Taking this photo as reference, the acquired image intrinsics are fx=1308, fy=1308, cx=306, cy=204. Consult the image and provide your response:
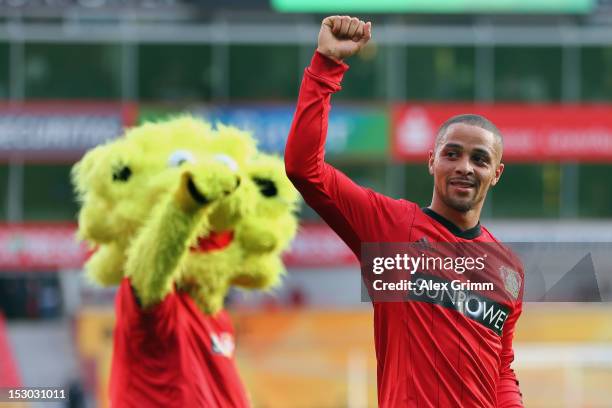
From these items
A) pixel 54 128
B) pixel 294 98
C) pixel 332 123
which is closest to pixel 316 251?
pixel 332 123

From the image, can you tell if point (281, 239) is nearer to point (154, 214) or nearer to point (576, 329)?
A: point (154, 214)

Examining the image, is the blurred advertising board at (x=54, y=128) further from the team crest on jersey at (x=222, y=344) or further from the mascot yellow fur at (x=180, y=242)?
the team crest on jersey at (x=222, y=344)

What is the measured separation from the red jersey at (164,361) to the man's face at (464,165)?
5.02 ft

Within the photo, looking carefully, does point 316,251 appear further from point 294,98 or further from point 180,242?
point 180,242

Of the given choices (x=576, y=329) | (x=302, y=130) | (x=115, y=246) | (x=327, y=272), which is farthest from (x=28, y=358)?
(x=302, y=130)

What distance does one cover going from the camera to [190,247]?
5.00m

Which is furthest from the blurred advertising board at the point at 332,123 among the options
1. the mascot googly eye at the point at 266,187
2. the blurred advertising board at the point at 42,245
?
the mascot googly eye at the point at 266,187

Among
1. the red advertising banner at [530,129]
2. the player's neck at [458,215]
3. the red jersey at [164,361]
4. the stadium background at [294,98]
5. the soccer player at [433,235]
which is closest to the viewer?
the soccer player at [433,235]

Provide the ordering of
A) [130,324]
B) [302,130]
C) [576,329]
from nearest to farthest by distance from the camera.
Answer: [302,130]
[130,324]
[576,329]

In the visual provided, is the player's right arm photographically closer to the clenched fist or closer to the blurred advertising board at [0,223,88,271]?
the clenched fist

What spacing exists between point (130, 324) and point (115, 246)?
65cm

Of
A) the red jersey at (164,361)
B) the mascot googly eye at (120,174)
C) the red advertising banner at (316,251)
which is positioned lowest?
the red advertising banner at (316,251)

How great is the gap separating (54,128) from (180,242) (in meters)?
16.7

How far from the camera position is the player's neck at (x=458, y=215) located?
3451 mm
